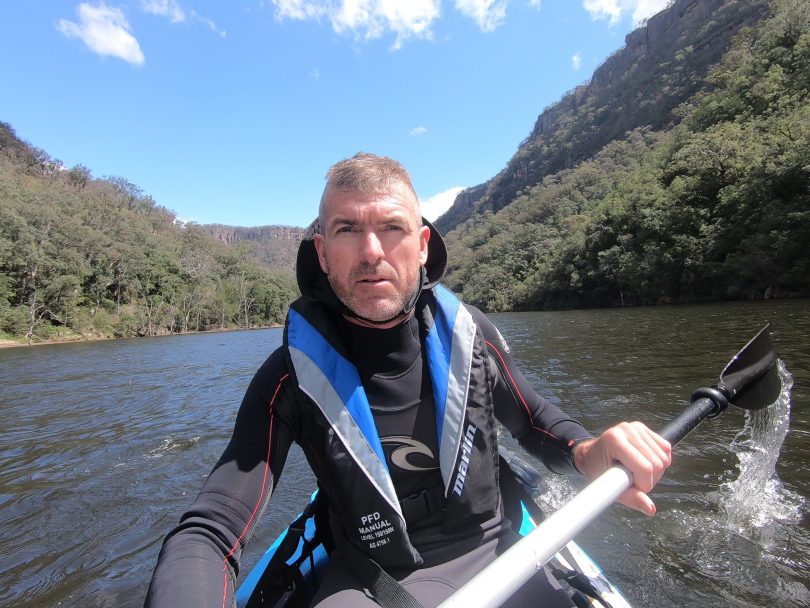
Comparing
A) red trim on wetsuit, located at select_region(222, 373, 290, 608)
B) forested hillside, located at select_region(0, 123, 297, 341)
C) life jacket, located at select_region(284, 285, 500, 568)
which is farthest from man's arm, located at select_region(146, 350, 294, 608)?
forested hillside, located at select_region(0, 123, 297, 341)

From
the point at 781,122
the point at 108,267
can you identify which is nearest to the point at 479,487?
the point at 781,122

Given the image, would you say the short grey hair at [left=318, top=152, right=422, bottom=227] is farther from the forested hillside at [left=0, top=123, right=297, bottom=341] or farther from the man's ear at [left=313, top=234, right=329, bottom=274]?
the forested hillside at [left=0, top=123, right=297, bottom=341]

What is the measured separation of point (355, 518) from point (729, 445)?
5.47 m

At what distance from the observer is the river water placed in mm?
3127

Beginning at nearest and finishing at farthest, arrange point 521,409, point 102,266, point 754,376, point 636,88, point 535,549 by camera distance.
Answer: point 535,549
point 521,409
point 754,376
point 102,266
point 636,88

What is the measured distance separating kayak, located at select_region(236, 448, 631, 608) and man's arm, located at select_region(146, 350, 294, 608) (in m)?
0.30

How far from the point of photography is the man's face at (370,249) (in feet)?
5.29

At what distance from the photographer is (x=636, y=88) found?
398 feet

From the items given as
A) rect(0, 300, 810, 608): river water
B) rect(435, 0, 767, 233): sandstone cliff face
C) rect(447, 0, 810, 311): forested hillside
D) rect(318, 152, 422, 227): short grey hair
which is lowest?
rect(0, 300, 810, 608): river water

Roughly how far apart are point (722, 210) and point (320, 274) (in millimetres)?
39510

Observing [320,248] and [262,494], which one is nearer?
[262,494]

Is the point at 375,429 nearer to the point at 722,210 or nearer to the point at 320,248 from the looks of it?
the point at 320,248

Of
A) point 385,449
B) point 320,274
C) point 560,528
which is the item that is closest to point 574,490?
point 385,449

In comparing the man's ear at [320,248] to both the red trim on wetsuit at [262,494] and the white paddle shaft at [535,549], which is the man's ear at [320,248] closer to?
the red trim on wetsuit at [262,494]
